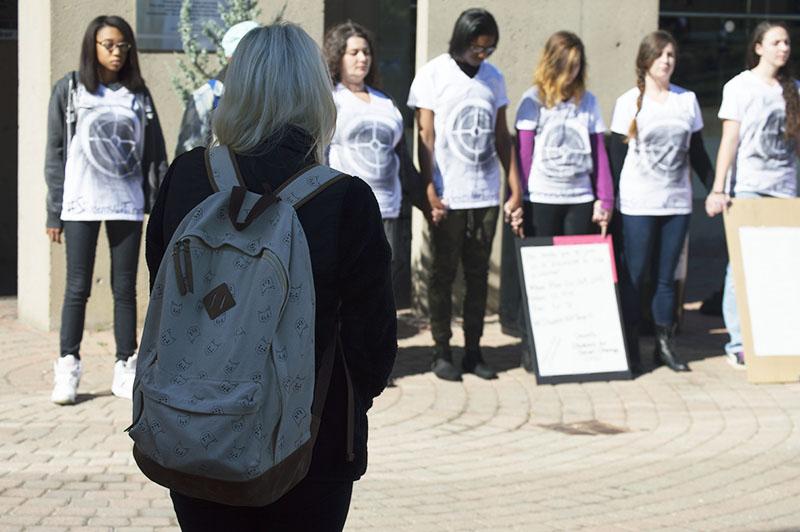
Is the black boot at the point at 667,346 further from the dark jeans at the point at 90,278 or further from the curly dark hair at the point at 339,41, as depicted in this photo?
the dark jeans at the point at 90,278

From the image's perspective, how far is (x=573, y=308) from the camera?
29.6 ft

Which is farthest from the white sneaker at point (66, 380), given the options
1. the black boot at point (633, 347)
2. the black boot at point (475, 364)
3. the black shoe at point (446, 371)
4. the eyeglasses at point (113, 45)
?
the black boot at point (633, 347)

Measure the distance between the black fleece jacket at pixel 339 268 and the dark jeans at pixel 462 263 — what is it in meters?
5.45

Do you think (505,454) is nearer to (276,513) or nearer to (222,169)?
(276,513)

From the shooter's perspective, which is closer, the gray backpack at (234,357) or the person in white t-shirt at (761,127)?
the gray backpack at (234,357)

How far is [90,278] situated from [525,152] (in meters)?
2.88

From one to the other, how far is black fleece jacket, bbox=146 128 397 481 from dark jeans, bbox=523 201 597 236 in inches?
230

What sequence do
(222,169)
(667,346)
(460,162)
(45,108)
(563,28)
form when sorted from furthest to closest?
(563,28)
(45,108)
(667,346)
(460,162)
(222,169)

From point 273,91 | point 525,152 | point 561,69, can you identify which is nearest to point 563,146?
A: point 525,152

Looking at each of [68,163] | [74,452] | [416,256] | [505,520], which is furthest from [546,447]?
[416,256]

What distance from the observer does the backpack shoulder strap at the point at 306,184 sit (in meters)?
3.14

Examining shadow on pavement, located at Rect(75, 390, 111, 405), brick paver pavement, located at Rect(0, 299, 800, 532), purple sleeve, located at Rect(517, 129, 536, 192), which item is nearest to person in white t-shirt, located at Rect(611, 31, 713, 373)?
brick paver pavement, located at Rect(0, 299, 800, 532)

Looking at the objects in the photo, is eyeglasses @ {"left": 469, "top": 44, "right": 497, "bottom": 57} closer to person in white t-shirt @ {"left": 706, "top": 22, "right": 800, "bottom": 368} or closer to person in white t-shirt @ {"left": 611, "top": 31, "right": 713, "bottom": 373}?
person in white t-shirt @ {"left": 611, "top": 31, "right": 713, "bottom": 373}

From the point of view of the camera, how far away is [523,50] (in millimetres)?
10641
